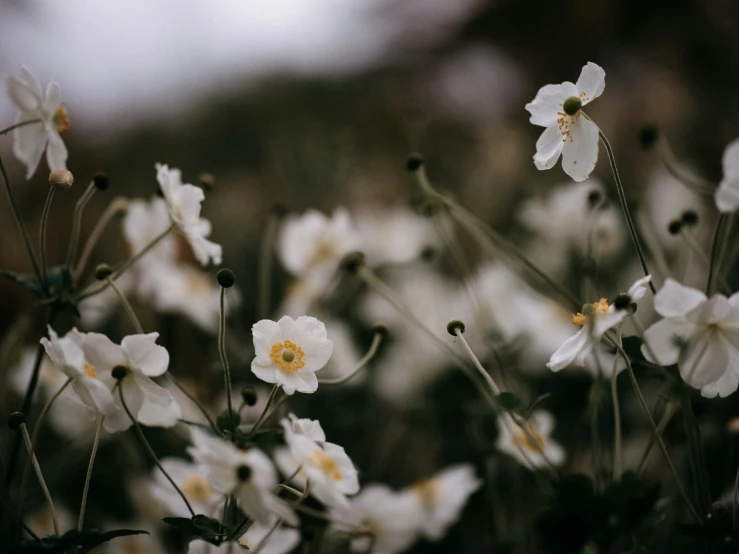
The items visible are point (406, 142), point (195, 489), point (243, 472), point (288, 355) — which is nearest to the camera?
point (243, 472)

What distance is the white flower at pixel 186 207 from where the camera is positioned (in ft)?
1.96

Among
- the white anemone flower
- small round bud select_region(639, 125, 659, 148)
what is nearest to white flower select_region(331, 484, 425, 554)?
the white anemone flower

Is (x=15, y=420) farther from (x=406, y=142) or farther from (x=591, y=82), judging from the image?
(x=406, y=142)

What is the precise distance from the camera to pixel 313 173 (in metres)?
1.70

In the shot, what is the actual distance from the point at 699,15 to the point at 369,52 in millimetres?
2011

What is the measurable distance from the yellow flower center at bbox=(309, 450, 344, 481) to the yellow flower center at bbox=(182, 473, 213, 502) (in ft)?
0.65

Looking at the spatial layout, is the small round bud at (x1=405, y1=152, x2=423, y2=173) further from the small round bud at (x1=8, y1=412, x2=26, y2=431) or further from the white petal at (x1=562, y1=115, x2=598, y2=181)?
the small round bud at (x1=8, y1=412, x2=26, y2=431)

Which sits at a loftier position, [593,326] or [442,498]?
[593,326]

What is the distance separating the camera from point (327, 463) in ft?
1.74

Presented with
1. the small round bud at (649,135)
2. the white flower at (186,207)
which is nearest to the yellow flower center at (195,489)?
the white flower at (186,207)

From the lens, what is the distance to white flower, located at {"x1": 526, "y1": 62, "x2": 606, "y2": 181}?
0.54 m

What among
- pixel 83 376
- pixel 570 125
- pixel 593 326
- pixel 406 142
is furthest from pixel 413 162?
pixel 406 142

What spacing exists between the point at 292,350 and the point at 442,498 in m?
0.32

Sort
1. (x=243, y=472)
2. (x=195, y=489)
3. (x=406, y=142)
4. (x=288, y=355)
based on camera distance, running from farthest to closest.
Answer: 1. (x=406, y=142)
2. (x=195, y=489)
3. (x=288, y=355)
4. (x=243, y=472)
